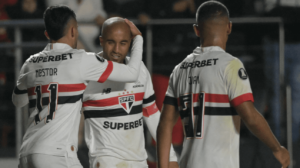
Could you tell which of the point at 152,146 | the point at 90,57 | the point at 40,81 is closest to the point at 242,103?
the point at 90,57

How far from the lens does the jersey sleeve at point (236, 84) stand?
2.09 meters

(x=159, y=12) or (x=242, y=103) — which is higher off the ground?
(x=159, y=12)

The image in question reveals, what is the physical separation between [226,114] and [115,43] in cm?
126

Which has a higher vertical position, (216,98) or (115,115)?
(216,98)

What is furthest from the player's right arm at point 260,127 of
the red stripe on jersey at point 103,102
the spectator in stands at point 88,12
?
the spectator in stands at point 88,12

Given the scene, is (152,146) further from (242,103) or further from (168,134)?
(242,103)

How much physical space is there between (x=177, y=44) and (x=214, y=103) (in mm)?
2651

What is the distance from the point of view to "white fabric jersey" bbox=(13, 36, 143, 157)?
97.4 inches

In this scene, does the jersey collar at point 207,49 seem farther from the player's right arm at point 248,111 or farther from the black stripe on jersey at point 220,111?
the black stripe on jersey at point 220,111

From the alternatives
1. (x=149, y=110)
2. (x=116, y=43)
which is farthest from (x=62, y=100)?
(x=149, y=110)

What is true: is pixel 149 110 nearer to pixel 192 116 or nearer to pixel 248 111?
pixel 192 116

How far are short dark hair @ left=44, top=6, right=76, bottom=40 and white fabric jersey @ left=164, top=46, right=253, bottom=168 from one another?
0.89m

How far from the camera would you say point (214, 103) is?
220cm

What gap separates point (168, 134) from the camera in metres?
2.45
